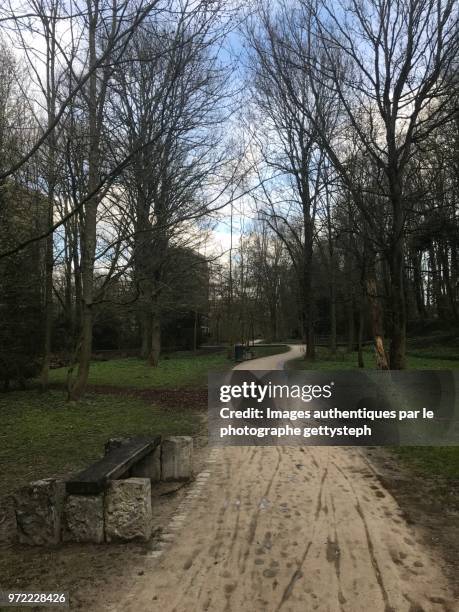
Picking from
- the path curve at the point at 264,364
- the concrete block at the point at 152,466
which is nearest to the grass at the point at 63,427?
the concrete block at the point at 152,466

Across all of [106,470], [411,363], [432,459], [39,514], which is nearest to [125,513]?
[106,470]

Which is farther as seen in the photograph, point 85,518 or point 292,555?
point 85,518

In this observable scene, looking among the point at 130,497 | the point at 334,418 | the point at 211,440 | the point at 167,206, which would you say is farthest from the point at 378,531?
the point at 167,206

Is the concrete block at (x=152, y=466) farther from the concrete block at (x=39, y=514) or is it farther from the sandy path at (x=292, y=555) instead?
the concrete block at (x=39, y=514)

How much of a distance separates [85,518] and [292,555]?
1.68 m

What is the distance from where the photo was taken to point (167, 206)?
11.1 metres

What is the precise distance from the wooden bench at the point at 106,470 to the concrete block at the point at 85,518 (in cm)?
6

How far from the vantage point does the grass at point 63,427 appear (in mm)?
6969

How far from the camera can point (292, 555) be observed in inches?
156

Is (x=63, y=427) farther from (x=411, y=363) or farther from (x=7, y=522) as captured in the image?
(x=411, y=363)

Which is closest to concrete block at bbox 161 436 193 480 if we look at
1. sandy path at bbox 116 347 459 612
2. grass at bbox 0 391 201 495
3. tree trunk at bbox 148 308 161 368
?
sandy path at bbox 116 347 459 612

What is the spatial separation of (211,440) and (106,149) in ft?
16.3

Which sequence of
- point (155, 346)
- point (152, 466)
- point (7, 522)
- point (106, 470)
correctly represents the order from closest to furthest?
point (106, 470) < point (7, 522) < point (152, 466) < point (155, 346)

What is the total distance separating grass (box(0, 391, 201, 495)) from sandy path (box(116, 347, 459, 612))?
2253 mm
